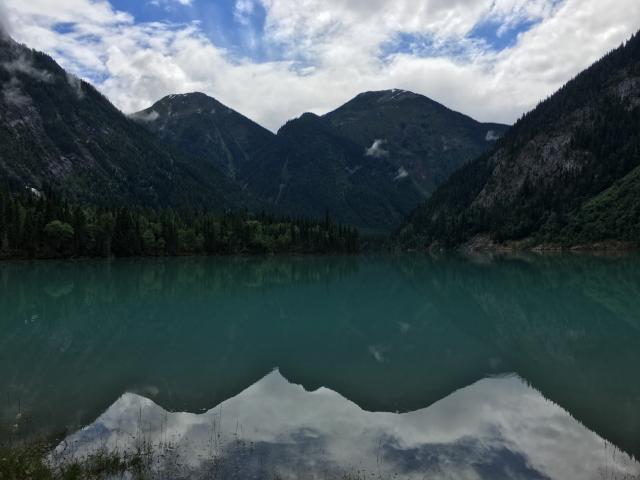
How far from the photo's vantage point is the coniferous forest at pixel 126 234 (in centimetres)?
11831

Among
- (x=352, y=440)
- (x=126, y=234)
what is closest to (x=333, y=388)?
(x=352, y=440)

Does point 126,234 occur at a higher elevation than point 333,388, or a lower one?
lower

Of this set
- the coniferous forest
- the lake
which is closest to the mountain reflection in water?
the lake

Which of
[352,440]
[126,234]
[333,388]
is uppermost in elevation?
[352,440]

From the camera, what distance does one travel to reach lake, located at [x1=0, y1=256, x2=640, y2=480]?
15625mm

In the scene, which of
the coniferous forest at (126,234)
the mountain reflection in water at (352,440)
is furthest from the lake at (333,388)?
the coniferous forest at (126,234)

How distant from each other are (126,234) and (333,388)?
127 m

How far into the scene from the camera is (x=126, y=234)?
454 ft

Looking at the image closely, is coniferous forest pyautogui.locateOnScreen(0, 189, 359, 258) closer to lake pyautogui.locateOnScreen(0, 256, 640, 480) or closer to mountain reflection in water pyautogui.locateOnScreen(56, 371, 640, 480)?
lake pyautogui.locateOnScreen(0, 256, 640, 480)

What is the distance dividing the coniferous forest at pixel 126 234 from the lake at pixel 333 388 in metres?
79.3

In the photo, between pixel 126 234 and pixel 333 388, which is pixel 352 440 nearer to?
pixel 333 388

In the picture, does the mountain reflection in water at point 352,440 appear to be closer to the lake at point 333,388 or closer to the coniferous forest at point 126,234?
the lake at point 333,388

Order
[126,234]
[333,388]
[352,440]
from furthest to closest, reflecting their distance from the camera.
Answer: [126,234] < [333,388] < [352,440]

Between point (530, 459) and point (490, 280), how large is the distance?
218 ft
